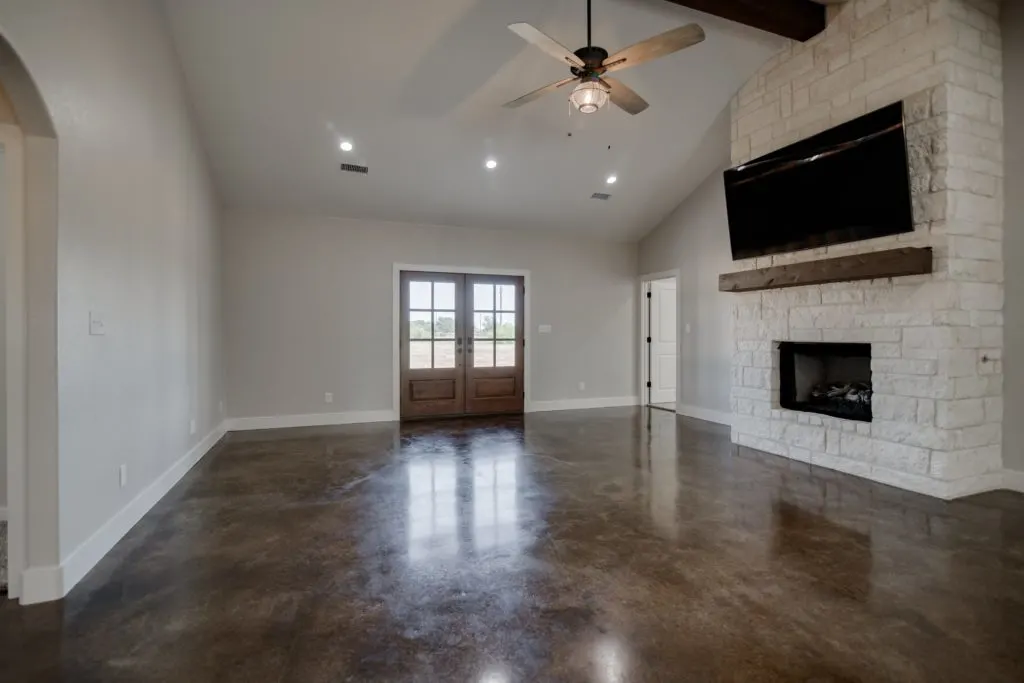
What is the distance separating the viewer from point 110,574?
2.43m

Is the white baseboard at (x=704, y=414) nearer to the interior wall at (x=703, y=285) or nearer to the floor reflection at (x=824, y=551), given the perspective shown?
the interior wall at (x=703, y=285)

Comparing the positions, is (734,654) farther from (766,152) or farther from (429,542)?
(766,152)

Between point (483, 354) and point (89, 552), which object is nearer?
point (89, 552)

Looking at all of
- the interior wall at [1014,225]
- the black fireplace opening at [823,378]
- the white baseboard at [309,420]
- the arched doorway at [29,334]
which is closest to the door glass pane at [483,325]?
the white baseboard at [309,420]

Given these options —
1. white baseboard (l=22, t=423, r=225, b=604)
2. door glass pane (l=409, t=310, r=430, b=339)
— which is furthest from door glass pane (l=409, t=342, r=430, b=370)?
white baseboard (l=22, t=423, r=225, b=604)

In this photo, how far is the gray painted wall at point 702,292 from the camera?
6.49 m

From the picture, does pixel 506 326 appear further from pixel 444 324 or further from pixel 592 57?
pixel 592 57

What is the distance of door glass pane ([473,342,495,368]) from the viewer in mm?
7281

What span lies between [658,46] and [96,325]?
3504 mm

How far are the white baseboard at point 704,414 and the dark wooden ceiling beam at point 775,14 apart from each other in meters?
4.14

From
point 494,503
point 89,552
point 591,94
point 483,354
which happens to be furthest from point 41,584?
point 483,354

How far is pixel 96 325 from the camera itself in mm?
2562

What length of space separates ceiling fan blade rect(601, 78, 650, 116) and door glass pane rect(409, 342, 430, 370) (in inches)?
170

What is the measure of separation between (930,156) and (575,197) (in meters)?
3.81
